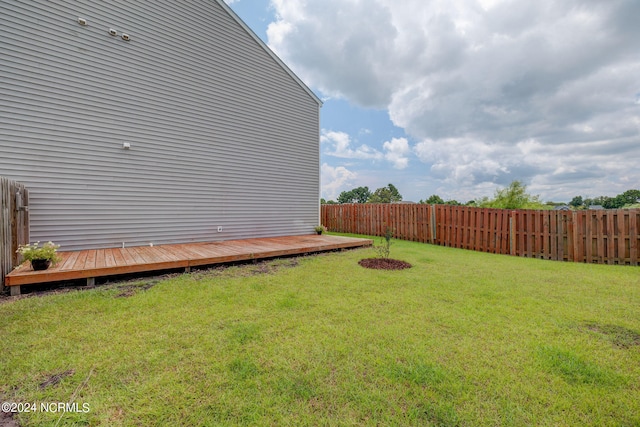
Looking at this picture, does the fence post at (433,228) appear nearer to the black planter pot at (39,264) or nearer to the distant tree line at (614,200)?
the black planter pot at (39,264)

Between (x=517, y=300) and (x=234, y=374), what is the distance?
3.55 m

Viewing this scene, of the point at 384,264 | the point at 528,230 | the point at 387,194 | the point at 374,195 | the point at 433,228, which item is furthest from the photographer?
the point at 374,195

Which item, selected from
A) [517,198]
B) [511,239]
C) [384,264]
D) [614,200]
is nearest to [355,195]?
[517,198]

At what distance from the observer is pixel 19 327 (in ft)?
8.11

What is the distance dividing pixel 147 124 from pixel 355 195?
132ft

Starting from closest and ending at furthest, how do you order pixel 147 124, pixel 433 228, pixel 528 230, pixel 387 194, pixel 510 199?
pixel 147 124, pixel 528 230, pixel 433 228, pixel 510 199, pixel 387 194

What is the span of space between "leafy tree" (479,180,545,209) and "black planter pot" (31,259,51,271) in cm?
1529

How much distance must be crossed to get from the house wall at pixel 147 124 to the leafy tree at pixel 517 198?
10.3m

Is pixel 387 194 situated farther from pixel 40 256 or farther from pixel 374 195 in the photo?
pixel 40 256

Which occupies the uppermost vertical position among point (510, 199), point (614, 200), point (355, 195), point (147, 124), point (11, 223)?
point (355, 195)

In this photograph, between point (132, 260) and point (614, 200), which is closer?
point (132, 260)

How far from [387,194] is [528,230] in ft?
104

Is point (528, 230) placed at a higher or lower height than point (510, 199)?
lower

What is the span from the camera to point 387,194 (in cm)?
3806
